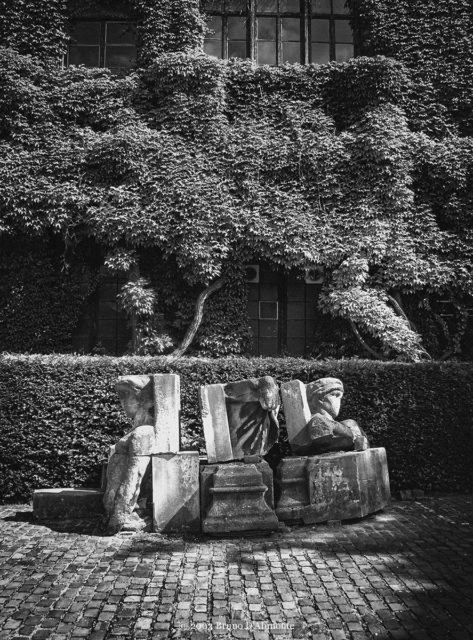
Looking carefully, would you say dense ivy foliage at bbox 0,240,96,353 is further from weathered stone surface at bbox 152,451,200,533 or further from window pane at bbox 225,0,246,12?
window pane at bbox 225,0,246,12

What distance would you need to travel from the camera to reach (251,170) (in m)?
10.9

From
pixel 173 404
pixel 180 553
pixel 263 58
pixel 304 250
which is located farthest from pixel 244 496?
pixel 263 58

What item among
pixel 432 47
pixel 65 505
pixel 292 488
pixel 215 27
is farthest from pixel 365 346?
pixel 215 27

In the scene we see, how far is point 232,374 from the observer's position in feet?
25.9

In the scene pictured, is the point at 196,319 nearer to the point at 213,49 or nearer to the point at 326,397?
the point at 326,397

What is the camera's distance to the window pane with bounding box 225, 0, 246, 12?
484 inches

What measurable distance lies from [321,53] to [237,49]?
6.95ft

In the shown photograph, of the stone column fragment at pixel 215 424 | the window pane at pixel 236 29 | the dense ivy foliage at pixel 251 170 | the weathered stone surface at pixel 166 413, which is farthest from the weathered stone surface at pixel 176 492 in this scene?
the window pane at pixel 236 29

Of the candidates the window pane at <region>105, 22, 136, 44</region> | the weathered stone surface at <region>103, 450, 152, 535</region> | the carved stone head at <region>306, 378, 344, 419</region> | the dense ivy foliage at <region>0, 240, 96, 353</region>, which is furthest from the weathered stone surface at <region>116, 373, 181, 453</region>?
the window pane at <region>105, 22, 136, 44</region>

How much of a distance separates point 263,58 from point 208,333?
7.12m

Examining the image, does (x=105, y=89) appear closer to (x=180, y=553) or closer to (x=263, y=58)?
(x=263, y=58)

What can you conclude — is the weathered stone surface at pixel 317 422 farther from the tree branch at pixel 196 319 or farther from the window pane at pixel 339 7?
the window pane at pixel 339 7

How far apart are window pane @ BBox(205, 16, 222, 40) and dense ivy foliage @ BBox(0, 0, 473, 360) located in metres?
0.61

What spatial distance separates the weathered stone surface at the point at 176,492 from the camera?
18.8 feet
